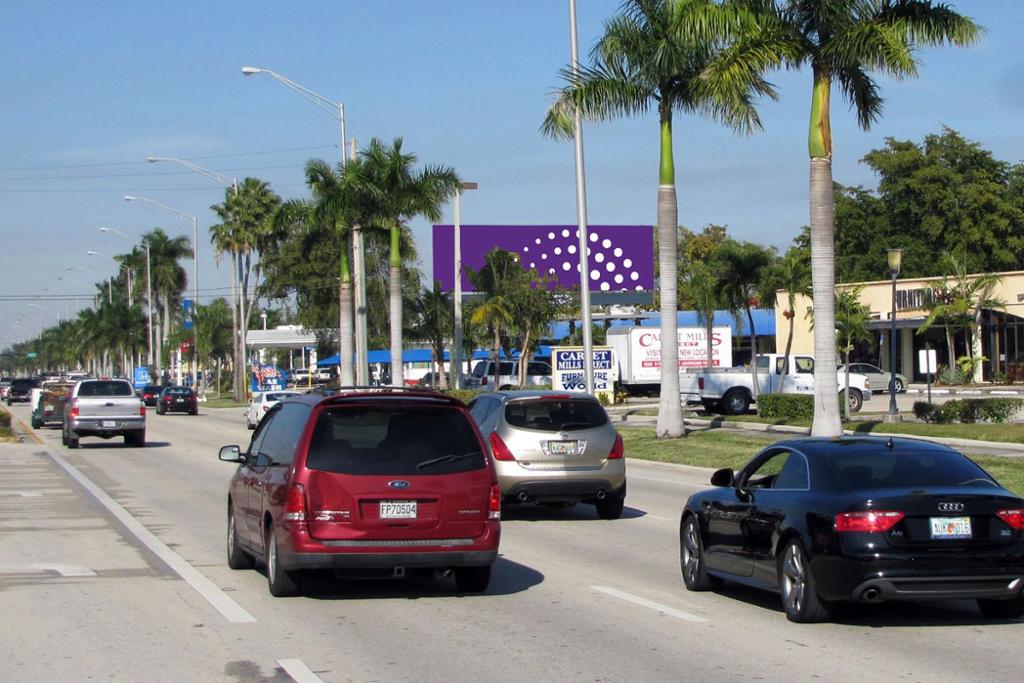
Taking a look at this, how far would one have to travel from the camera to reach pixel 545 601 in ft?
39.3

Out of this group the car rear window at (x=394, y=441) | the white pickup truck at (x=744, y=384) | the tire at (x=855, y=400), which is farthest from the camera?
the tire at (x=855, y=400)

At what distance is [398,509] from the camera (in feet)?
37.7

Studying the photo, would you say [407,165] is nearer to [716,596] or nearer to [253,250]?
[716,596]

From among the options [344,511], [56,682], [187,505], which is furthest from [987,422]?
[56,682]

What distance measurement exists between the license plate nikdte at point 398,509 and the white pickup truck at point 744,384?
113ft

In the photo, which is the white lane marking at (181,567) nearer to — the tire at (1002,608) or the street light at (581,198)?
the tire at (1002,608)

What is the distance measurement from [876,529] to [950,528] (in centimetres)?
53

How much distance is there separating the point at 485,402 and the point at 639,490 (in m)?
4.97

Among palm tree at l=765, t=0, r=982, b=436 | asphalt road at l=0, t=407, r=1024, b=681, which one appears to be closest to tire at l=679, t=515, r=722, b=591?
asphalt road at l=0, t=407, r=1024, b=681

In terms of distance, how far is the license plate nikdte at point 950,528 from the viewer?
32.5 feet

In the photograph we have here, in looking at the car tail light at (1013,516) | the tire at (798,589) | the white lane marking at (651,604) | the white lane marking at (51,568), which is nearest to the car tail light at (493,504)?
the white lane marking at (651,604)

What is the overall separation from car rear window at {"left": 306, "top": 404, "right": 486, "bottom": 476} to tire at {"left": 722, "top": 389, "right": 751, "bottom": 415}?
34.0m

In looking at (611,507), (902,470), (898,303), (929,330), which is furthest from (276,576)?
(929,330)

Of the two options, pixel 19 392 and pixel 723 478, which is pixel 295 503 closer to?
pixel 723 478
